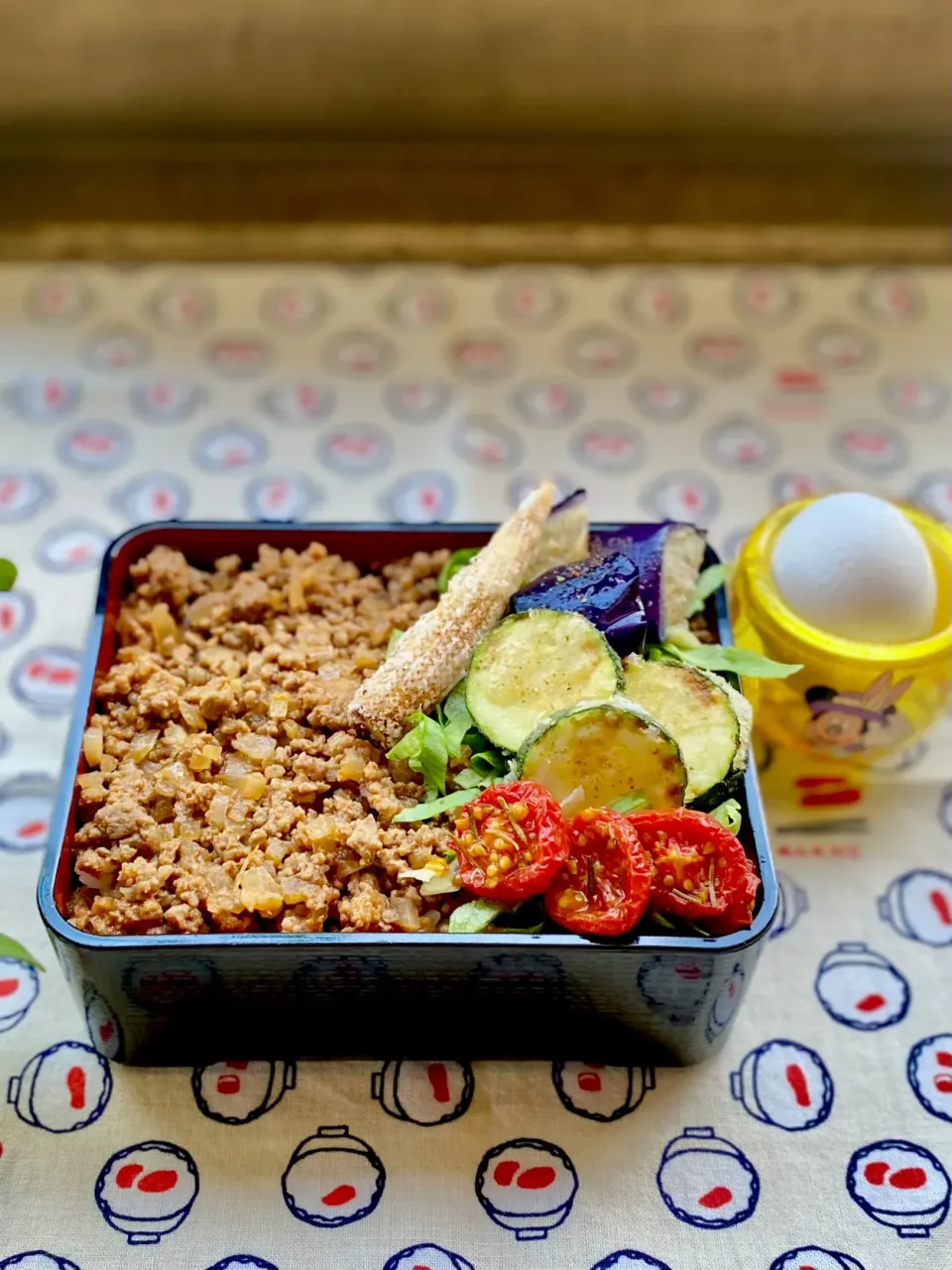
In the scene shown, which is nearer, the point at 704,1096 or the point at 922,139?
the point at 704,1096

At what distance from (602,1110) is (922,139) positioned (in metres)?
1.85

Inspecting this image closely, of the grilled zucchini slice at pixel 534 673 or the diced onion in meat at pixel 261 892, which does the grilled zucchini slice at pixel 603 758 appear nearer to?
the grilled zucchini slice at pixel 534 673

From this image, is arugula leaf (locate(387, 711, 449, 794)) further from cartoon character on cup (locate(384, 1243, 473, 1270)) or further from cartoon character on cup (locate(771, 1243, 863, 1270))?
cartoon character on cup (locate(771, 1243, 863, 1270))

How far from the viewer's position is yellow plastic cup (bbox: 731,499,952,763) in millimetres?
1523

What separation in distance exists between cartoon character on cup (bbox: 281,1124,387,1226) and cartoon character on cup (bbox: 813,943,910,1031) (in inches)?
20.3

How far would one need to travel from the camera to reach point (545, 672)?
139 centimetres

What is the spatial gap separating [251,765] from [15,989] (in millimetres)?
357

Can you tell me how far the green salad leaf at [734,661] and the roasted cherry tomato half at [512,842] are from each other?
0.26 m

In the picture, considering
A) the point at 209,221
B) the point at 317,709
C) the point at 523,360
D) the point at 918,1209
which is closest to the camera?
the point at 918,1209

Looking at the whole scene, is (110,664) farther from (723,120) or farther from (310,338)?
(723,120)

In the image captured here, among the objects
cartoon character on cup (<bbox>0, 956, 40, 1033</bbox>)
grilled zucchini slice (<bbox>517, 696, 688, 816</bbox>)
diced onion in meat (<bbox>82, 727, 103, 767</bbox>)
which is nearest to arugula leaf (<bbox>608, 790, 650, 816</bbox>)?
grilled zucchini slice (<bbox>517, 696, 688, 816</bbox>)

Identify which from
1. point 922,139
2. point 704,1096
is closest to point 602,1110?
point 704,1096

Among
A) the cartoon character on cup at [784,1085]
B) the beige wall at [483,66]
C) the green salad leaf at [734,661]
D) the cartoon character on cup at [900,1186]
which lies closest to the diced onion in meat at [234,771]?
the green salad leaf at [734,661]

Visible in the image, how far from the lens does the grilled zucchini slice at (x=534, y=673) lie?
137cm
